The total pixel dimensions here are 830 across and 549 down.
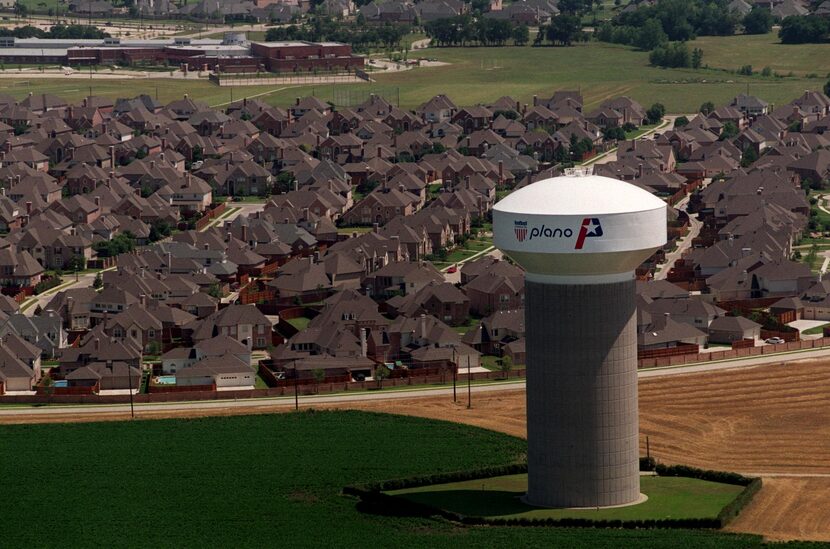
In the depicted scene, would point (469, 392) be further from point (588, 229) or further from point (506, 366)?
point (588, 229)

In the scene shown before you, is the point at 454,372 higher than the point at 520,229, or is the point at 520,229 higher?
the point at 520,229

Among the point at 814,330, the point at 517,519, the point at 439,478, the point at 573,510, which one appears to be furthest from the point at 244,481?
the point at 814,330

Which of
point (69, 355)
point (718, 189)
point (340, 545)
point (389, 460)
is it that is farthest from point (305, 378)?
point (718, 189)

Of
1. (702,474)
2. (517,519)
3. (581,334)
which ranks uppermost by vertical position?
(581,334)

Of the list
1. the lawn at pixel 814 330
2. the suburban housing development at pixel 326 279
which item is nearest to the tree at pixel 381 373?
the suburban housing development at pixel 326 279

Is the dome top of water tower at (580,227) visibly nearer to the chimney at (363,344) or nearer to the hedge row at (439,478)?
the hedge row at (439,478)

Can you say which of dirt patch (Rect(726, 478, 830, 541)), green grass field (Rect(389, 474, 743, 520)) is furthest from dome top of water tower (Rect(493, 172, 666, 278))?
dirt patch (Rect(726, 478, 830, 541))
